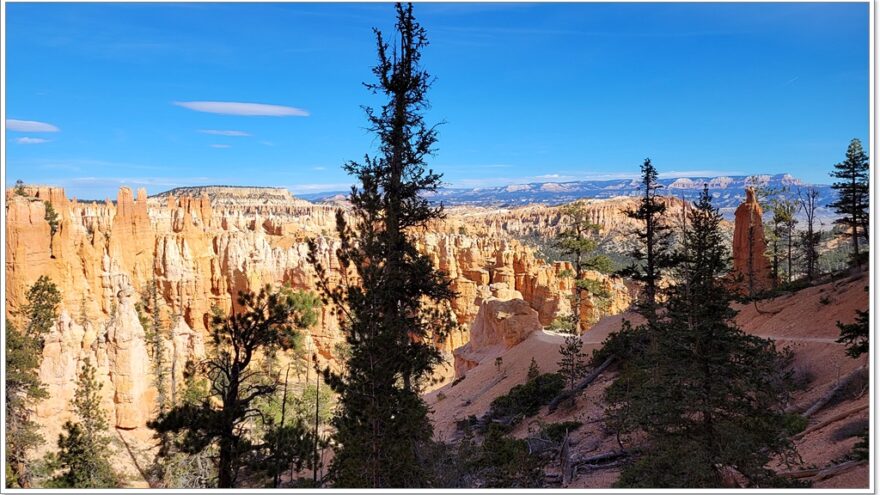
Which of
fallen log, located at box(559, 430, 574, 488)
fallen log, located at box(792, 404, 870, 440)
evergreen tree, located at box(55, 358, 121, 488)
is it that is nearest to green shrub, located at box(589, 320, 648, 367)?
fallen log, located at box(559, 430, 574, 488)

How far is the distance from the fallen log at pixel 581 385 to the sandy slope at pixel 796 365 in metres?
0.29

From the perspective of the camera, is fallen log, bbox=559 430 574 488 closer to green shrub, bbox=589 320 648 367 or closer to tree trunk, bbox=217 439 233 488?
tree trunk, bbox=217 439 233 488

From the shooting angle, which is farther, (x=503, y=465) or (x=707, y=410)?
(x=503, y=465)

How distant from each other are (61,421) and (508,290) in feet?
139

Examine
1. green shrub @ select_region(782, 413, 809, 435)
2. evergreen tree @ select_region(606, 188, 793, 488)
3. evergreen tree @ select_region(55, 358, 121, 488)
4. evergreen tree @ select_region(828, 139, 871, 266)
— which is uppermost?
evergreen tree @ select_region(828, 139, 871, 266)

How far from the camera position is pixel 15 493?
7281 millimetres

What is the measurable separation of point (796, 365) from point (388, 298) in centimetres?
1207

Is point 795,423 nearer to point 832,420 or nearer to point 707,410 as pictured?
point 832,420

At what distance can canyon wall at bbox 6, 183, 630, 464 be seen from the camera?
25391mm

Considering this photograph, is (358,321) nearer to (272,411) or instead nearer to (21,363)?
(21,363)

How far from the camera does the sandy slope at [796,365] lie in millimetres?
10188

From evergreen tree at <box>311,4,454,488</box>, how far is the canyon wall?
1731cm

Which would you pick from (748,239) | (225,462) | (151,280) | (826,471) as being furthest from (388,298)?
(151,280)

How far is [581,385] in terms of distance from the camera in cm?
2005
